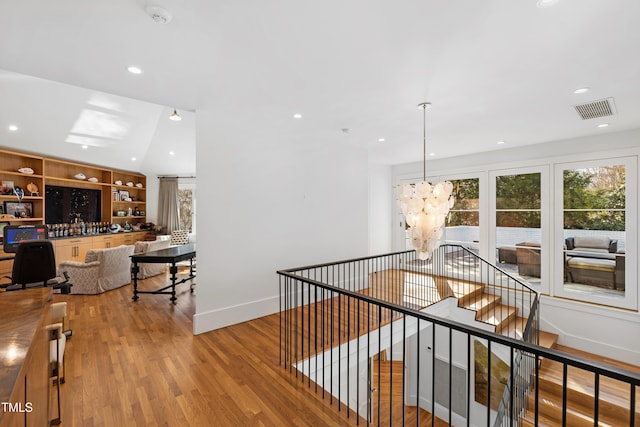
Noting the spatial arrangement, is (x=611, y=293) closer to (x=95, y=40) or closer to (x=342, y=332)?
(x=342, y=332)

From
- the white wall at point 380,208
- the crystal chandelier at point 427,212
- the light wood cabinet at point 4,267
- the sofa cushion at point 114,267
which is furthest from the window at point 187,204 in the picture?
the crystal chandelier at point 427,212

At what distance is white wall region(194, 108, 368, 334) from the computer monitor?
11.2 ft

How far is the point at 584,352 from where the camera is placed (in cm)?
455

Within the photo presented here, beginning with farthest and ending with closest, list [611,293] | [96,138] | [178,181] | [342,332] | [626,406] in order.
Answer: [178,181]
[96,138]
[611,293]
[342,332]
[626,406]

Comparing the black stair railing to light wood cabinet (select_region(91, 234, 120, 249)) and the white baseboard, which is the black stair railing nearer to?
the white baseboard

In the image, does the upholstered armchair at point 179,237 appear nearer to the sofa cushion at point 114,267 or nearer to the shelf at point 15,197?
the sofa cushion at point 114,267

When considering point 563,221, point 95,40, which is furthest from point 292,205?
point 563,221

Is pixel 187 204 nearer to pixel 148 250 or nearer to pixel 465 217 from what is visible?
pixel 148 250

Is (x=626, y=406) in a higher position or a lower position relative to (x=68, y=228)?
lower

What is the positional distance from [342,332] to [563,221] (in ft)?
14.8

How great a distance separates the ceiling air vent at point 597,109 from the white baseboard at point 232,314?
486cm

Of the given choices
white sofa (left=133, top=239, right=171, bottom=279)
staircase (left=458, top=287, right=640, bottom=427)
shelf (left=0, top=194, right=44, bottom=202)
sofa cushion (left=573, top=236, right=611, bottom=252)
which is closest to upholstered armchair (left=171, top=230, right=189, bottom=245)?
white sofa (left=133, top=239, right=171, bottom=279)

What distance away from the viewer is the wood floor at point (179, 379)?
2164 millimetres

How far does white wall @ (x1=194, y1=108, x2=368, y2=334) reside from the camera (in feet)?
12.2
